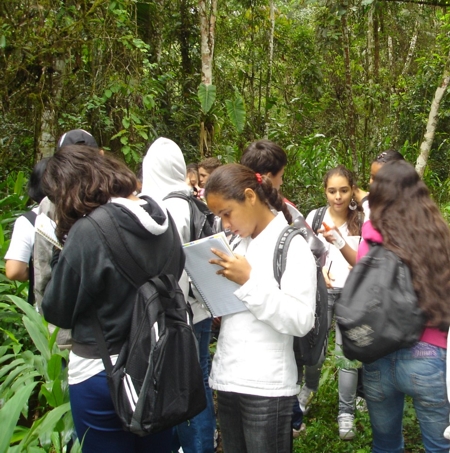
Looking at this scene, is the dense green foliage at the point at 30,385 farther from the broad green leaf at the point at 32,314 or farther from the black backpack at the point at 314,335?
the black backpack at the point at 314,335

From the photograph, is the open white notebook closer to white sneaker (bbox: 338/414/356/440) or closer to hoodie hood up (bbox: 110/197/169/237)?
hoodie hood up (bbox: 110/197/169/237)

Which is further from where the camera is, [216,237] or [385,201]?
[385,201]

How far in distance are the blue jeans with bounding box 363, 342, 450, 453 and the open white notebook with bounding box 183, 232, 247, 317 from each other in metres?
0.64

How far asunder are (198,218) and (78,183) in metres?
0.98

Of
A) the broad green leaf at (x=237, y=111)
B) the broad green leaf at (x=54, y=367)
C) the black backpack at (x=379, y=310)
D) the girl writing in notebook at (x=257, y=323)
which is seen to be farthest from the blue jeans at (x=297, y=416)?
the broad green leaf at (x=237, y=111)

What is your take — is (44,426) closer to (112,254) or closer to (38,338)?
(38,338)

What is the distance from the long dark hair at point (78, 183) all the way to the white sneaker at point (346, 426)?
86.6 inches

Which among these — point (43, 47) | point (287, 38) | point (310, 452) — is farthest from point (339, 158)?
point (310, 452)

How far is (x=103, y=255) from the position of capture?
5.93 ft

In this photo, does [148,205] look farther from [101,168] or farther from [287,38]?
[287,38]

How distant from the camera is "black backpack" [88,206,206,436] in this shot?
6.02ft

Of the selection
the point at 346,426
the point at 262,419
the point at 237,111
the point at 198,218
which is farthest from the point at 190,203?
the point at 237,111

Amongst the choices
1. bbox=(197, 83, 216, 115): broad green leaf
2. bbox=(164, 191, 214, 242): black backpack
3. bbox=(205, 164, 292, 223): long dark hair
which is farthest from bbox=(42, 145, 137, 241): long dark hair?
bbox=(197, 83, 216, 115): broad green leaf

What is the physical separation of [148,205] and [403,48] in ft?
38.8
